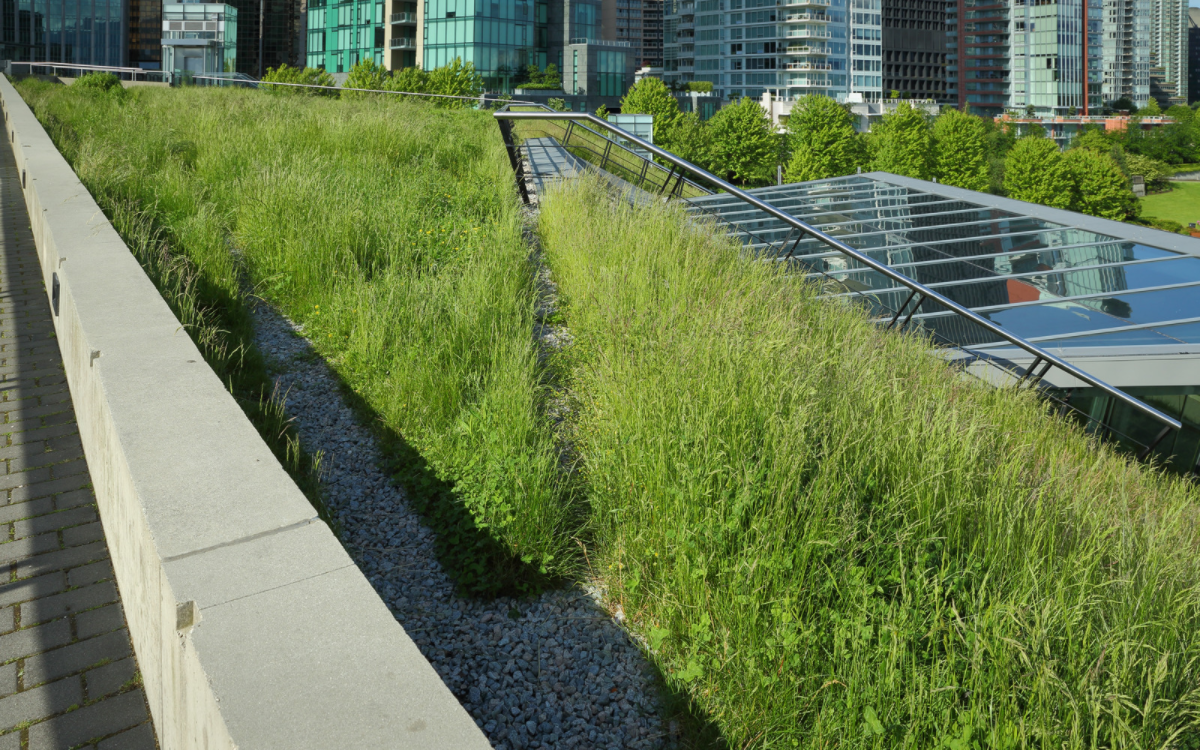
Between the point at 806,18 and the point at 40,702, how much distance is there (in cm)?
15139

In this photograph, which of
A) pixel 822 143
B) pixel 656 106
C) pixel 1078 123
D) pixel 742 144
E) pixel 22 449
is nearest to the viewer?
pixel 22 449

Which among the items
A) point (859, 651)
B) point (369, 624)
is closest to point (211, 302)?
point (369, 624)

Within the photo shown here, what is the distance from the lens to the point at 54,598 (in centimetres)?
379

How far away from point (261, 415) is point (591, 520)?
6.95ft

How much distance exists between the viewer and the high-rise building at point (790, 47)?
14138 centimetres

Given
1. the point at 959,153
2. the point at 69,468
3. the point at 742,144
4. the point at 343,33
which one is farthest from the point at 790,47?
the point at 69,468

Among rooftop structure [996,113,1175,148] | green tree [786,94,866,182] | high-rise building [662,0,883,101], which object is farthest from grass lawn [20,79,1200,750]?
rooftop structure [996,113,1175,148]

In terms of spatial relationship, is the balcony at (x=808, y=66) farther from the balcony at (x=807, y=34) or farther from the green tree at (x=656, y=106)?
the green tree at (x=656, y=106)

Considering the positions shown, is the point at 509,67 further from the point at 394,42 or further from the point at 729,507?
the point at 729,507

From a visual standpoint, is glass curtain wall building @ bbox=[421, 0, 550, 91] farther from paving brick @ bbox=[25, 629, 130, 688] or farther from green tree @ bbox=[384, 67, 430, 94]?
paving brick @ bbox=[25, 629, 130, 688]

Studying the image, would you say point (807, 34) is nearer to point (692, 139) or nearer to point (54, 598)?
point (692, 139)

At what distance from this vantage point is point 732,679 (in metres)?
3.07

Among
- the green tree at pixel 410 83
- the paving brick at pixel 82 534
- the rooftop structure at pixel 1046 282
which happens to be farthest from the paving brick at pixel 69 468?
the green tree at pixel 410 83

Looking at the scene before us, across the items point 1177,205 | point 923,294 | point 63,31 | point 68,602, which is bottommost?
point 68,602
